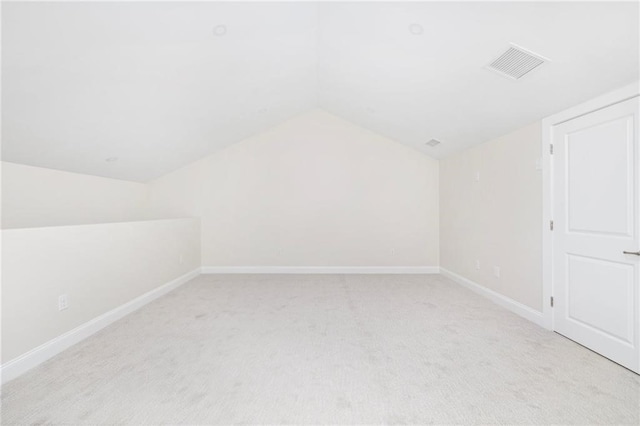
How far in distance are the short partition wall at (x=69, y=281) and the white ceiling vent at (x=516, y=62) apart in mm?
3732

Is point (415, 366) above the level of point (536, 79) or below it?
below

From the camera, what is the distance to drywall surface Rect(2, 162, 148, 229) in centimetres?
288

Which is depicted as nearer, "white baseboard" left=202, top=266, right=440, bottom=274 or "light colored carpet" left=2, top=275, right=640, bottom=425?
"light colored carpet" left=2, top=275, right=640, bottom=425

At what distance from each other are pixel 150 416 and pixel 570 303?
3206mm

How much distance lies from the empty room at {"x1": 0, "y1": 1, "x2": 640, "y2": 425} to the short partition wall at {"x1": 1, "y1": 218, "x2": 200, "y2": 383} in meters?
0.02

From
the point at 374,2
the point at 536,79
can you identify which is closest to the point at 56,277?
the point at 374,2

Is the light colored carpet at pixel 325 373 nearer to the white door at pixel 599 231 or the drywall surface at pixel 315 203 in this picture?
the white door at pixel 599 231

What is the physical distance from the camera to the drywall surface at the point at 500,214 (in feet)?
9.78

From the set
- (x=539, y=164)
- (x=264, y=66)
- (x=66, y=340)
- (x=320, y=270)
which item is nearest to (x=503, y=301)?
(x=539, y=164)

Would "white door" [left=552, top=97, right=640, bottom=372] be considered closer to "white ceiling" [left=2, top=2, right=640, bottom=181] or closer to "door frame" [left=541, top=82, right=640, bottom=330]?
"door frame" [left=541, top=82, right=640, bottom=330]

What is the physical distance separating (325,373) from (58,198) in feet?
11.5

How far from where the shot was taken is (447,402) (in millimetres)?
1672

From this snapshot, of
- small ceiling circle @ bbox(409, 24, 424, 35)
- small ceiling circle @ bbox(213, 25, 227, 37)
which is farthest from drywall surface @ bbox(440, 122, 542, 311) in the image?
small ceiling circle @ bbox(213, 25, 227, 37)

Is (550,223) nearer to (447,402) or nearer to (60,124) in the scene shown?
(447,402)
